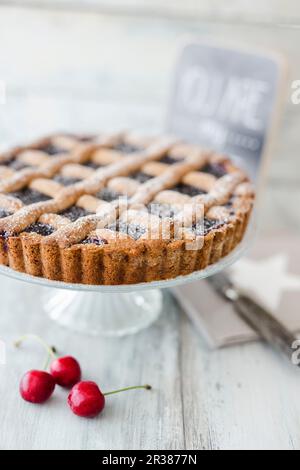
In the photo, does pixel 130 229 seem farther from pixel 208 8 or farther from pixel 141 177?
pixel 208 8

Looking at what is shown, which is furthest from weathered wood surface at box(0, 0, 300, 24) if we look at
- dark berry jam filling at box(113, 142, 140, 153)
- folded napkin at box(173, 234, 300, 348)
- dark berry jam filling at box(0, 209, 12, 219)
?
dark berry jam filling at box(0, 209, 12, 219)

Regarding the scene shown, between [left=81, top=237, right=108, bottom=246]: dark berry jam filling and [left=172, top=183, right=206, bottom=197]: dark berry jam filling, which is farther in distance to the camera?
[left=172, top=183, right=206, bottom=197]: dark berry jam filling

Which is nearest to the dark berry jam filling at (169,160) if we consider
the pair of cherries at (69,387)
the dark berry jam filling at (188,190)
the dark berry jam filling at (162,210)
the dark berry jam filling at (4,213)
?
the dark berry jam filling at (188,190)

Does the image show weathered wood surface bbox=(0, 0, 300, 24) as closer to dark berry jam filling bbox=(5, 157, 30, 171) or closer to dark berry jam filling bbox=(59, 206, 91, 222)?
dark berry jam filling bbox=(5, 157, 30, 171)

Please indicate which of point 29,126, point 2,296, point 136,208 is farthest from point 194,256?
point 29,126

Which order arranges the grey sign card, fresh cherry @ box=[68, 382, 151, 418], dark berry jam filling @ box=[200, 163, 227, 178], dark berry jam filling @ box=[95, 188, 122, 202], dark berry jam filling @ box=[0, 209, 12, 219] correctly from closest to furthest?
1. fresh cherry @ box=[68, 382, 151, 418]
2. dark berry jam filling @ box=[0, 209, 12, 219]
3. dark berry jam filling @ box=[95, 188, 122, 202]
4. dark berry jam filling @ box=[200, 163, 227, 178]
5. the grey sign card

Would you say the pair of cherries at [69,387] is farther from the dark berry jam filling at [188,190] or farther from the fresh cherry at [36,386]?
the dark berry jam filling at [188,190]

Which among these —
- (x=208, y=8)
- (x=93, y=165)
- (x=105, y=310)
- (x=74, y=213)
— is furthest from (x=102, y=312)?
(x=208, y=8)
